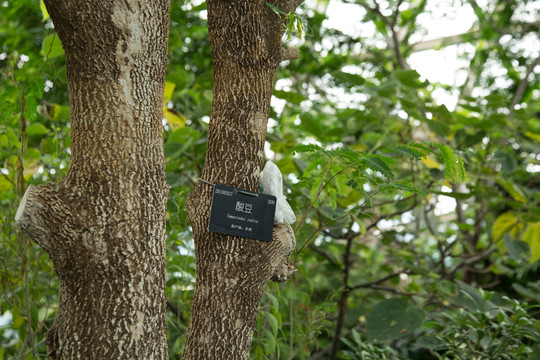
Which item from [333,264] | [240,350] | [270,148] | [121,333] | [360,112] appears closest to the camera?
[121,333]

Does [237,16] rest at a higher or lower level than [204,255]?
higher

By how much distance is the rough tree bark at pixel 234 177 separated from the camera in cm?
91

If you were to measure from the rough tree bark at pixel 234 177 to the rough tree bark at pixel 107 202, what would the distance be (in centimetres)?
9

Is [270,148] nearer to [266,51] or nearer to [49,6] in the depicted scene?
[266,51]

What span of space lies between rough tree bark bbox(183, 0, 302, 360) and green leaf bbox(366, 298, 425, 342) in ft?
3.29

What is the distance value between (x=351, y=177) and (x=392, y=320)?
0.86 meters

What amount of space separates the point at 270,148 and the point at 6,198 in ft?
3.09

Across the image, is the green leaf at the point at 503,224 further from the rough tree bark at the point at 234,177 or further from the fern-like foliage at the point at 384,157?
the rough tree bark at the point at 234,177

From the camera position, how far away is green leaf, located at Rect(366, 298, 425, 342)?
181 cm

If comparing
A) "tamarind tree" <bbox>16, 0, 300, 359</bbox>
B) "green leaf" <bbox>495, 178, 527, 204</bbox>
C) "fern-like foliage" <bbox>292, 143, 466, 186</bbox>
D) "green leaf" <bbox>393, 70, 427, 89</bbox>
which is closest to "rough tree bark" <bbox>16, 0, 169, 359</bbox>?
"tamarind tree" <bbox>16, 0, 300, 359</bbox>

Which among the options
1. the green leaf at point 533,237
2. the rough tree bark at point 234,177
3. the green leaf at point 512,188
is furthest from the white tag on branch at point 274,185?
the green leaf at point 533,237

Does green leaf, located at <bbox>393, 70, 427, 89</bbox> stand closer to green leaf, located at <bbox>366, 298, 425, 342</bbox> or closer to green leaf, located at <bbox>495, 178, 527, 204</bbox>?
green leaf, located at <bbox>495, 178, 527, 204</bbox>

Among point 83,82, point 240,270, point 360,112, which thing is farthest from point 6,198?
point 360,112

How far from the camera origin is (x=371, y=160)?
102cm
